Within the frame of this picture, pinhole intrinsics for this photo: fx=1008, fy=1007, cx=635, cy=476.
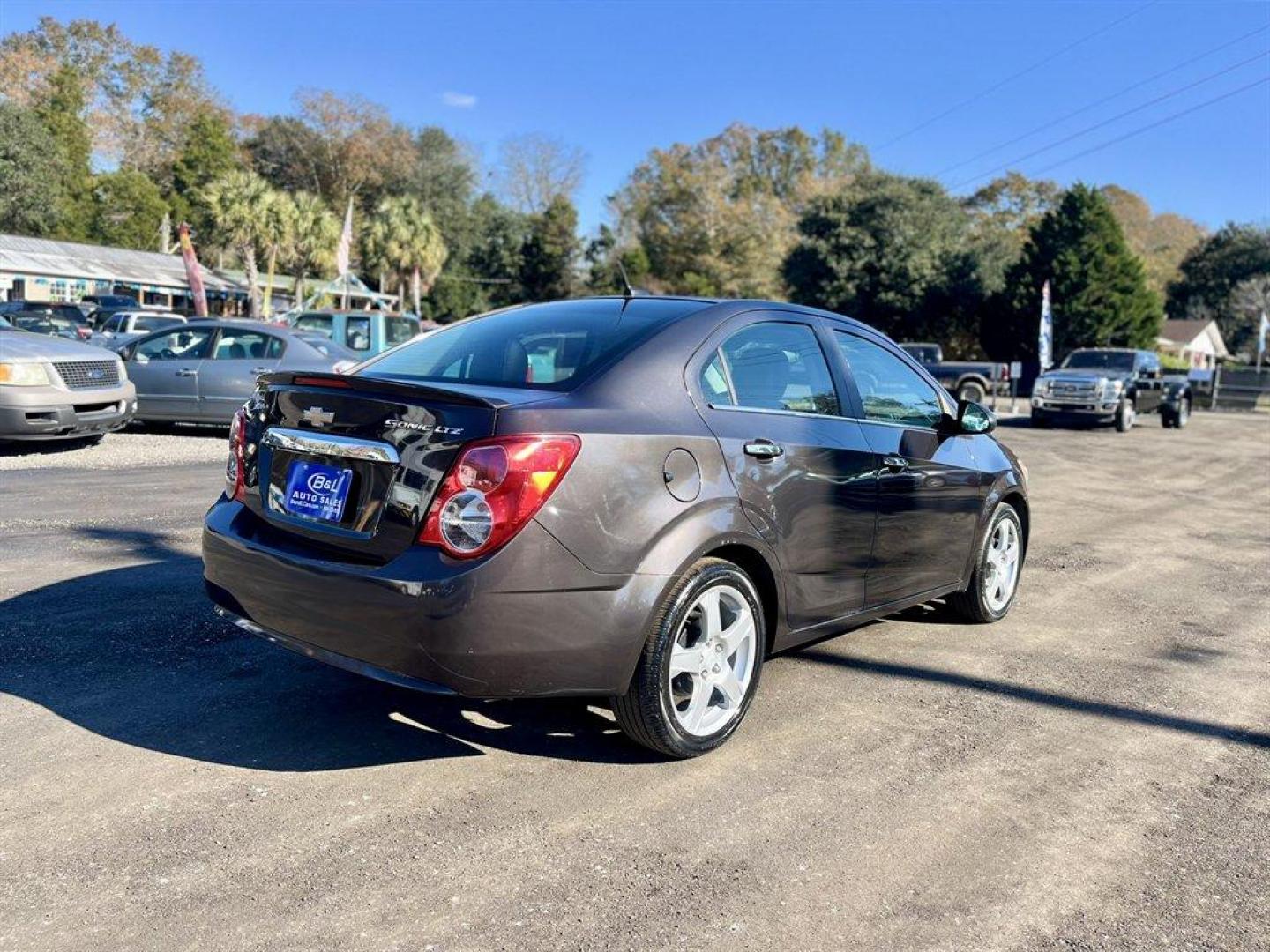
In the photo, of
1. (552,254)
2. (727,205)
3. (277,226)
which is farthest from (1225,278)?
(277,226)

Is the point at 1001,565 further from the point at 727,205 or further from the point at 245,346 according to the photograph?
the point at 727,205

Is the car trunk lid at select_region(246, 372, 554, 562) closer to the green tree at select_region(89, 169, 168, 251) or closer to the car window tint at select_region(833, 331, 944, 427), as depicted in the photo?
the car window tint at select_region(833, 331, 944, 427)

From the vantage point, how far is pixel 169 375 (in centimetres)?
1269

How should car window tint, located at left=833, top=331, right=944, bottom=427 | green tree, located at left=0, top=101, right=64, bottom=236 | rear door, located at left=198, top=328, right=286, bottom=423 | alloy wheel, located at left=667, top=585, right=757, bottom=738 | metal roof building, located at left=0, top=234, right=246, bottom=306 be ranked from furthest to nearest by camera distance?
green tree, located at left=0, top=101, right=64, bottom=236 < metal roof building, located at left=0, top=234, right=246, bottom=306 < rear door, located at left=198, top=328, right=286, bottom=423 < car window tint, located at left=833, top=331, right=944, bottom=427 < alloy wheel, located at left=667, top=585, right=757, bottom=738

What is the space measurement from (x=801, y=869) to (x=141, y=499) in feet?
22.6

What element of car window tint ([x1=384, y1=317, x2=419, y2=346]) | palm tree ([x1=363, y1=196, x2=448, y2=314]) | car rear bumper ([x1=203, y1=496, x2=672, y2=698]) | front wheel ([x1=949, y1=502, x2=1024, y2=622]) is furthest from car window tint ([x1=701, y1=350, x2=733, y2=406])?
palm tree ([x1=363, y1=196, x2=448, y2=314])

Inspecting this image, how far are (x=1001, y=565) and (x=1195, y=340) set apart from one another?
2845 inches

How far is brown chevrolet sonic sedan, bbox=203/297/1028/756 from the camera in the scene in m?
3.07

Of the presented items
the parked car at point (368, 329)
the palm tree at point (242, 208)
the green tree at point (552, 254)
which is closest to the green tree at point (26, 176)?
the palm tree at point (242, 208)

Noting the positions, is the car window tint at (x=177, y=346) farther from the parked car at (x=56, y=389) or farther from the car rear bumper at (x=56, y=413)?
the car rear bumper at (x=56, y=413)

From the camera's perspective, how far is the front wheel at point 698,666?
3.36 m

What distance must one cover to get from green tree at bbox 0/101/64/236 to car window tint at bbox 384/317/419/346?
48111 mm

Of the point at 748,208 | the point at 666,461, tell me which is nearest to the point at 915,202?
the point at 748,208

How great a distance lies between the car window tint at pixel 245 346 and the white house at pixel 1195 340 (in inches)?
2557
